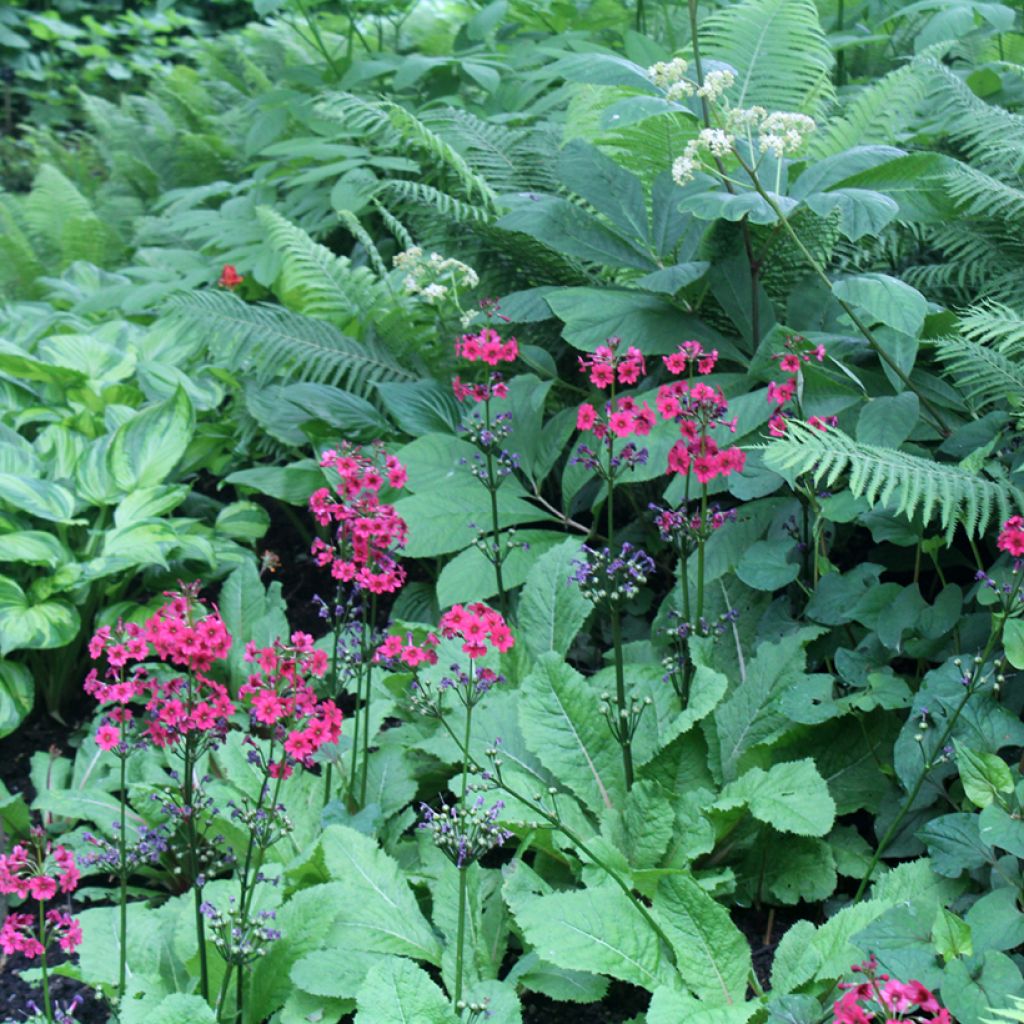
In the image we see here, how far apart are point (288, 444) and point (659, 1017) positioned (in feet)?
6.56

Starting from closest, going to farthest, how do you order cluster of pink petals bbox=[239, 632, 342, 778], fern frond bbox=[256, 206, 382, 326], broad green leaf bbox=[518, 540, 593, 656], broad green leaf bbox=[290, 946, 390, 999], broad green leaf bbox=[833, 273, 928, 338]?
1. cluster of pink petals bbox=[239, 632, 342, 778]
2. broad green leaf bbox=[290, 946, 390, 999]
3. broad green leaf bbox=[833, 273, 928, 338]
4. broad green leaf bbox=[518, 540, 593, 656]
5. fern frond bbox=[256, 206, 382, 326]

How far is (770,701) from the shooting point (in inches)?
89.7

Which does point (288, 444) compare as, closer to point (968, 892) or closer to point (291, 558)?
point (291, 558)

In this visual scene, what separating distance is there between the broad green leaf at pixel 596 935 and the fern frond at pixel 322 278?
206cm

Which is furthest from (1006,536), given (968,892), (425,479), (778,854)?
(425,479)

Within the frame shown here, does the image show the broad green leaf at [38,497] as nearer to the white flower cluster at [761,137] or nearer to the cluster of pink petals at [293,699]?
the cluster of pink petals at [293,699]

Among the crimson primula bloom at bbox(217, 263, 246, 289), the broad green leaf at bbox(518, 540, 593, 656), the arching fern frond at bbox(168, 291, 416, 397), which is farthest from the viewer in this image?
the crimson primula bloom at bbox(217, 263, 246, 289)

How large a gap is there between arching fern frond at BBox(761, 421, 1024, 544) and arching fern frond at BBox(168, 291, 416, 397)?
1.50 meters

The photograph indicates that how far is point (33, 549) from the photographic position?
2.78 meters

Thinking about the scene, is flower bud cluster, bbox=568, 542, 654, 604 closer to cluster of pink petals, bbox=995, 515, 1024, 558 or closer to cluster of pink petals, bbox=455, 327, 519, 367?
cluster of pink petals, bbox=455, 327, 519, 367

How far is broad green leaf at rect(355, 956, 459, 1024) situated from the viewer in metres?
1.71

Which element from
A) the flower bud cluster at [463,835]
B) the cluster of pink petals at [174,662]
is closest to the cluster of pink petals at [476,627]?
the flower bud cluster at [463,835]

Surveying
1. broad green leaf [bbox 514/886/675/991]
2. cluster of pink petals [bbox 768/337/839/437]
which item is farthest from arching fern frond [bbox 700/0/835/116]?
broad green leaf [bbox 514/886/675/991]

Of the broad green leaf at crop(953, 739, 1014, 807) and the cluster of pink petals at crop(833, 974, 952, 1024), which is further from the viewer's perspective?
the broad green leaf at crop(953, 739, 1014, 807)
